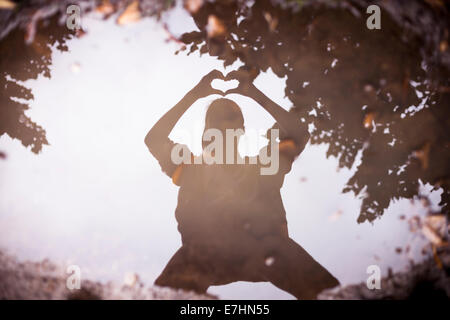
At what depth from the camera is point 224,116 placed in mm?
3512

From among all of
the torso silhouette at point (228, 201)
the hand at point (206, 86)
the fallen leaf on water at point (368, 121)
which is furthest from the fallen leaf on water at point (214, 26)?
the fallen leaf on water at point (368, 121)

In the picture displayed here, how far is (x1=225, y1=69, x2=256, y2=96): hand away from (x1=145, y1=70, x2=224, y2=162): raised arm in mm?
396

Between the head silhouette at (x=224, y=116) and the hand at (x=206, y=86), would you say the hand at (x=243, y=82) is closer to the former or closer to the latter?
the hand at (x=206, y=86)

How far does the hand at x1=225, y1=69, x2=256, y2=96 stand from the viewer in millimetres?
3184

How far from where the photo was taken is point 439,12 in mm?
1696

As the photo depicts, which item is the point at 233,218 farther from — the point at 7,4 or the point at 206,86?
the point at 7,4

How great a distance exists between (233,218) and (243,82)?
1.95 m

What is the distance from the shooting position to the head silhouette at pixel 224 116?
3484 mm

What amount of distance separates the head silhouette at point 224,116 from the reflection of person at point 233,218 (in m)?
0.02

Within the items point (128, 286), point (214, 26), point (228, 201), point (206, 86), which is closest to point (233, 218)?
point (228, 201)

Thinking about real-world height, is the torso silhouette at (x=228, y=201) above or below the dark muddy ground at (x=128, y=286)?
above

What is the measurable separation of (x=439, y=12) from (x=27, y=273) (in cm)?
420

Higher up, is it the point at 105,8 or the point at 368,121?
the point at 105,8
